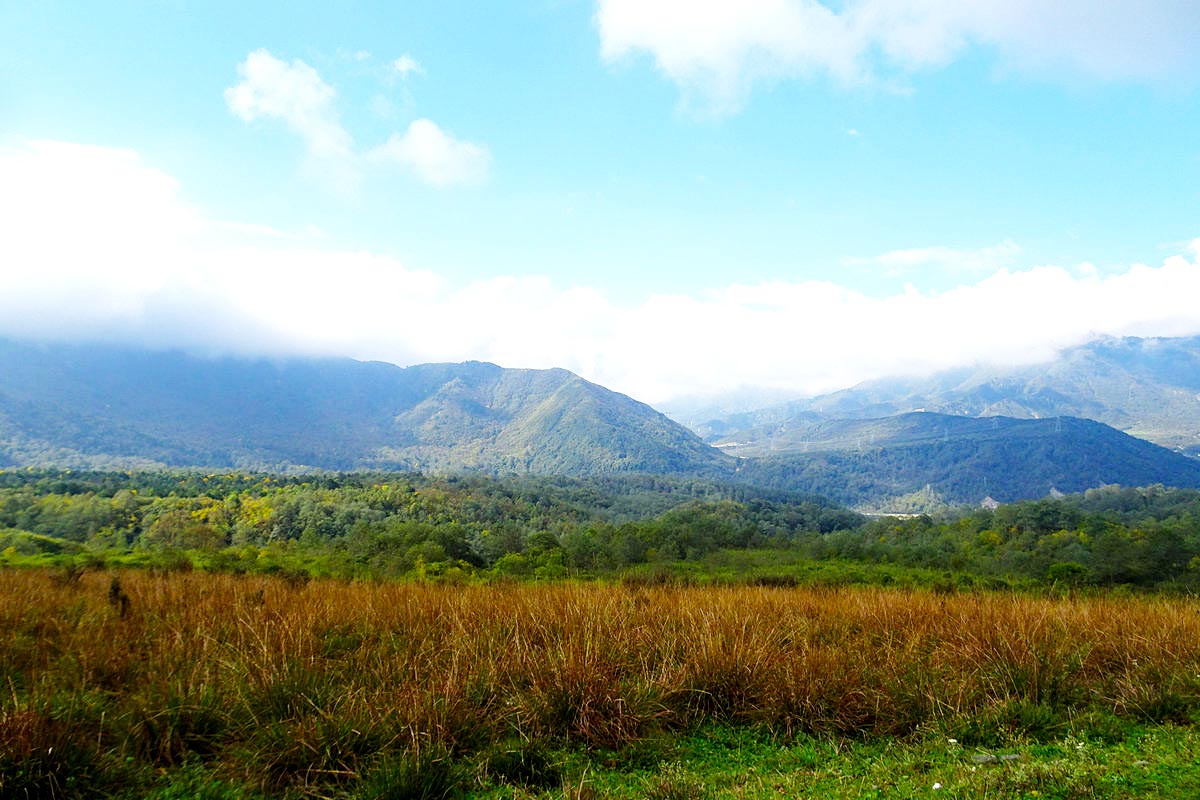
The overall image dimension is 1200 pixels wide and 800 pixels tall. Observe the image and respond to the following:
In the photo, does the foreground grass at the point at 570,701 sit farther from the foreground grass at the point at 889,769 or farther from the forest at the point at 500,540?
the forest at the point at 500,540

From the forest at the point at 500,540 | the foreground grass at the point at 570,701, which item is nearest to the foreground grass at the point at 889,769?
the foreground grass at the point at 570,701

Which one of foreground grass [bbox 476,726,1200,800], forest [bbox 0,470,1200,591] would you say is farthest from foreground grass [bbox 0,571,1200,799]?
forest [bbox 0,470,1200,591]

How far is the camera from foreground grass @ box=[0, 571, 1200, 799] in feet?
10.9

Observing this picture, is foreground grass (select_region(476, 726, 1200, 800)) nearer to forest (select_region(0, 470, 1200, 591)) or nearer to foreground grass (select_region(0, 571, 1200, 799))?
foreground grass (select_region(0, 571, 1200, 799))

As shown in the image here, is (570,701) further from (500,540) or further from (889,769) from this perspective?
(500,540)

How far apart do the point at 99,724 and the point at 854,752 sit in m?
4.90

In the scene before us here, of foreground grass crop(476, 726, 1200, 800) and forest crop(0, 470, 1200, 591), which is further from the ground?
foreground grass crop(476, 726, 1200, 800)

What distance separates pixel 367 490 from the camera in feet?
235

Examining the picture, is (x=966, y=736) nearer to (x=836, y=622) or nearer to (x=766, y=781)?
(x=766, y=781)

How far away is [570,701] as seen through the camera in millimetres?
4262

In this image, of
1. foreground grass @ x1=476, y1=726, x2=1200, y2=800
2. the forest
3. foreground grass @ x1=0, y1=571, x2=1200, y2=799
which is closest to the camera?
foreground grass @ x1=476, y1=726, x2=1200, y2=800

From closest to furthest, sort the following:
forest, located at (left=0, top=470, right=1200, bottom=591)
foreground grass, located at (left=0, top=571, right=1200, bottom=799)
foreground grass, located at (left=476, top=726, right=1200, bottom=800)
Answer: foreground grass, located at (left=476, top=726, right=1200, bottom=800)
foreground grass, located at (left=0, top=571, right=1200, bottom=799)
forest, located at (left=0, top=470, right=1200, bottom=591)

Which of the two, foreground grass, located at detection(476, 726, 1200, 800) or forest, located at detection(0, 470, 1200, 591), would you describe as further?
forest, located at detection(0, 470, 1200, 591)

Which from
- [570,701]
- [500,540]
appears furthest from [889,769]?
[500,540]
